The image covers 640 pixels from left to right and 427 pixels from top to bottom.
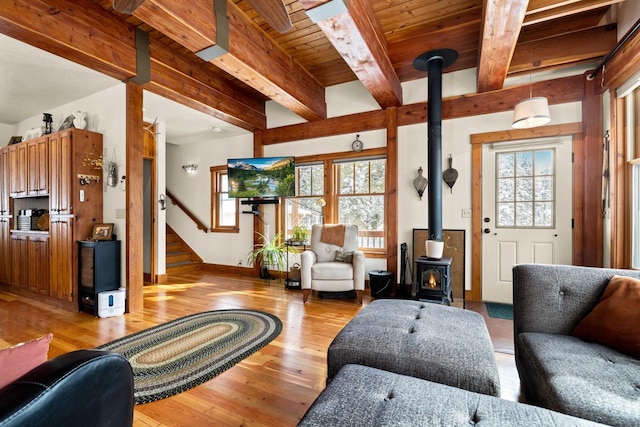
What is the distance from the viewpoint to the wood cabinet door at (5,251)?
170 inches

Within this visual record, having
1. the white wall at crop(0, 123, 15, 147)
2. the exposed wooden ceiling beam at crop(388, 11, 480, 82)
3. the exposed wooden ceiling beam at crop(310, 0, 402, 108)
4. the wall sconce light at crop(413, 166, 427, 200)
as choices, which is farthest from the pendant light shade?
the white wall at crop(0, 123, 15, 147)

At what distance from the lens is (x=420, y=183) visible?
13.2 feet

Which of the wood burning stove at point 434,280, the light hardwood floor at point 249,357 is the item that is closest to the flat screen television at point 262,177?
the light hardwood floor at point 249,357

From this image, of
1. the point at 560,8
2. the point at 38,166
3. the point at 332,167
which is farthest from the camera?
the point at 332,167

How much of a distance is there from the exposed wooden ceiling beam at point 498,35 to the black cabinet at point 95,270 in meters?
4.17

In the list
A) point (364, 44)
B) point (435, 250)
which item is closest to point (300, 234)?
point (435, 250)

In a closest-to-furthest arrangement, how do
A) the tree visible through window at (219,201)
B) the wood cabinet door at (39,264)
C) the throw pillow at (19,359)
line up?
the throw pillow at (19,359) → the wood cabinet door at (39,264) → the tree visible through window at (219,201)

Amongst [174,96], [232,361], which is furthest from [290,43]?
[232,361]

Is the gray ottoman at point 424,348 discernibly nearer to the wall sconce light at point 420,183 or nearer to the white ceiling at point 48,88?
the wall sconce light at point 420,183

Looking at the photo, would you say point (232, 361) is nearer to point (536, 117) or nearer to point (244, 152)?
point (536, 117)

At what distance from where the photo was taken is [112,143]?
3564mm

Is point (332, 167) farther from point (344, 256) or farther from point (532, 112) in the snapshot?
point (532, 112)

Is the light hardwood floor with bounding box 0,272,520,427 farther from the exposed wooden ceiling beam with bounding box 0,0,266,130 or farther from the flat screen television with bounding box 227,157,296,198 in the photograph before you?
the exposed wooden ceiling beam with bounding box 0,0,266,130

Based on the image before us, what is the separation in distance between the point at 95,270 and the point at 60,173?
1284mm
